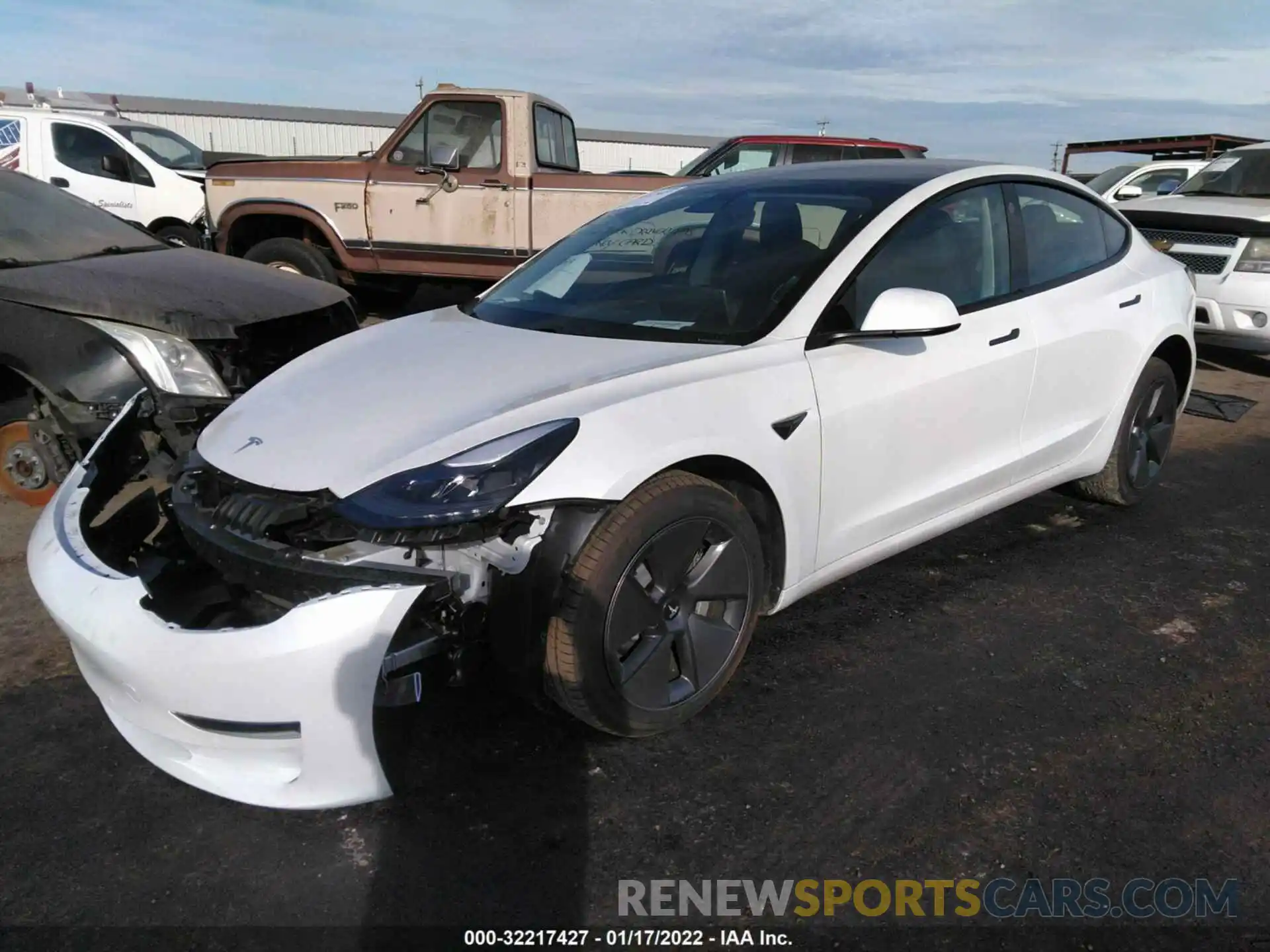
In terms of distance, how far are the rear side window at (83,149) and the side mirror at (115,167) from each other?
4cm

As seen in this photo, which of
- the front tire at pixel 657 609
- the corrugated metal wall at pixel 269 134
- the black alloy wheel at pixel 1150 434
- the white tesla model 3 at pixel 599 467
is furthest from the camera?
the corrugated metal wall at pixel 269 134

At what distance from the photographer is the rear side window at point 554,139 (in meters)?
8.54

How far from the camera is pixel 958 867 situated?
2301 mm

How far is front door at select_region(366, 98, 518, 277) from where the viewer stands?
834 cm

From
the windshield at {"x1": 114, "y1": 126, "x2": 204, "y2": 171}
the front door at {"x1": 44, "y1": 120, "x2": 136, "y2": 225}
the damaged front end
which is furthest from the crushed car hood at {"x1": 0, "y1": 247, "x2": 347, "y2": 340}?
the windshield at {"x1": 114, "y1": 126, "x2": 204, "y2": 171}

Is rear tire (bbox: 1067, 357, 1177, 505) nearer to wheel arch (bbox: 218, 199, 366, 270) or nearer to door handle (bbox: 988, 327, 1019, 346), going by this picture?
door handle (bbox: 988, 327, 1019, 346)

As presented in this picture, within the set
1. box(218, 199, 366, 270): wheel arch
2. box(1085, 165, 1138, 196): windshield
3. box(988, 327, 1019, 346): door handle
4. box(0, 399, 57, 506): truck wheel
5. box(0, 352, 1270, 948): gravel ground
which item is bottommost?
box(0, 352, 1270, 948): gravel ground

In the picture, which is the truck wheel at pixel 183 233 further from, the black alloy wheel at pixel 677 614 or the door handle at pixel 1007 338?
the black alloy wheel at pixel 677 614

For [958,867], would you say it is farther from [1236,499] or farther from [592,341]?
→ [1236,499]

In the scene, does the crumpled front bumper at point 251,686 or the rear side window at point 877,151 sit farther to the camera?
the rear side window at point 877,151

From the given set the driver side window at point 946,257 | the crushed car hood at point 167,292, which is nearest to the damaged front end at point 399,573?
the driver side window at point 946,257

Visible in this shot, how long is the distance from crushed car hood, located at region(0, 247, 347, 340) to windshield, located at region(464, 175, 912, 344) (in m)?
1.26

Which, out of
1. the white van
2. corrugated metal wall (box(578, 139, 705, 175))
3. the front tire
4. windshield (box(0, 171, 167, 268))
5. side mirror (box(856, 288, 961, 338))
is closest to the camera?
the front tire

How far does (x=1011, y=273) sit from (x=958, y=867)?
7.40 feet
